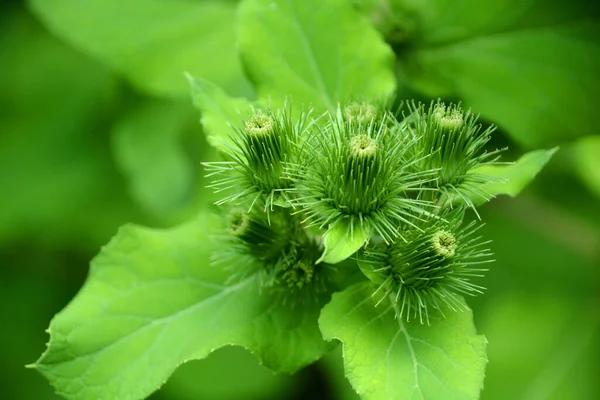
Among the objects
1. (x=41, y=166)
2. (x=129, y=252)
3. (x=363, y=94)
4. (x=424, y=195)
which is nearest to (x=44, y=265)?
(x=41, y=166)

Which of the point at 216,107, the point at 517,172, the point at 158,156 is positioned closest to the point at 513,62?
the point at 517,172

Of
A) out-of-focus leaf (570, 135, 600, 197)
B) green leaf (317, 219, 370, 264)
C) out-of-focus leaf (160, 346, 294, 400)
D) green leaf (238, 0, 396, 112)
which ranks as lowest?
out-of-focus leaf (160, 346, 294, 400)

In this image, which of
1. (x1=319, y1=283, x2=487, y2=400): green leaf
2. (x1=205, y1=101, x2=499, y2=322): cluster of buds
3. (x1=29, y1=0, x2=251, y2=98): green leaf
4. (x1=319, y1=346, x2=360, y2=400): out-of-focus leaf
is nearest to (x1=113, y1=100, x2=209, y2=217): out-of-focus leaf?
(x1=29, y1=0, x2=251, y2=98): green leaf

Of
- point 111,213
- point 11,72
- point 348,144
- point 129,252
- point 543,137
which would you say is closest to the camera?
point 348,144

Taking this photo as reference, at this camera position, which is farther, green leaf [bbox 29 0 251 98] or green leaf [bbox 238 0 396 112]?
green leaf [bbox 29 0 251 98]

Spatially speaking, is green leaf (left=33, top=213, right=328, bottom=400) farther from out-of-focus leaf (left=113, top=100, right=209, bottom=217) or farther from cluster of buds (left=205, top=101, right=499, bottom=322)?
out-of-focus leaf (left=113, top=100, right=209, bottom=217)

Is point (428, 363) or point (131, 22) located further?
point (131, 22)

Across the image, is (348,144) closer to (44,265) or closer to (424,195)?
(424,195)

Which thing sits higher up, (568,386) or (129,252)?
(129,252)
